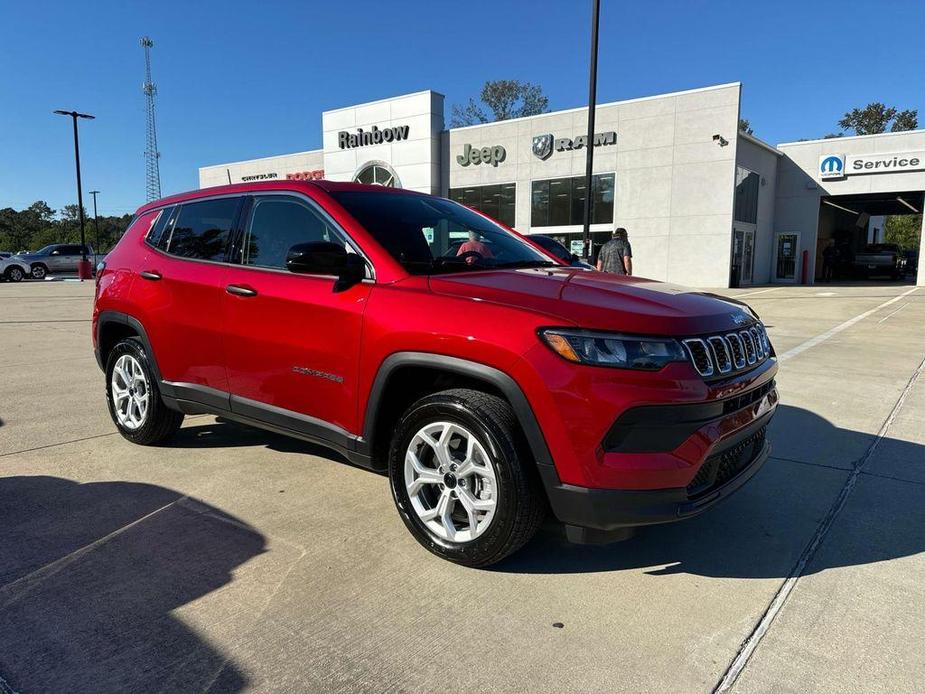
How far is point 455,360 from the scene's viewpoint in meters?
2.83

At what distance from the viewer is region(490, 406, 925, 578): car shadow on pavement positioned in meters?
3.02

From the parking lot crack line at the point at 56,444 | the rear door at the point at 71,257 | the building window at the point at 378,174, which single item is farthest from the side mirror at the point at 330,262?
the rear door at the point at 71,257

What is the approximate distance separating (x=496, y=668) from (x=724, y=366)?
1.52 m

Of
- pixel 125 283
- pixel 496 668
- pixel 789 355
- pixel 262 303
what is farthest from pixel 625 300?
pixel 789 355

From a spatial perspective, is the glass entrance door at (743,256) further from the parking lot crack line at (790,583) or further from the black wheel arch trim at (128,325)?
the black wheel arch trim at (128,325)

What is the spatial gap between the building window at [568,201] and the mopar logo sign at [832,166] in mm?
10010

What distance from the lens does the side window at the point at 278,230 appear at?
362 cm

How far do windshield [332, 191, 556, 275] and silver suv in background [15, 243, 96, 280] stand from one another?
3407 centimetres

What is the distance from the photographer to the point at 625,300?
2812 mm

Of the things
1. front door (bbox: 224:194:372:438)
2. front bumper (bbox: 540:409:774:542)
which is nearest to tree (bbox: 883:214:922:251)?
front bumper (bbox: 540:409:774:542)

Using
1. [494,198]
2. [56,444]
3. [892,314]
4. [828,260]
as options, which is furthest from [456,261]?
[828,260]

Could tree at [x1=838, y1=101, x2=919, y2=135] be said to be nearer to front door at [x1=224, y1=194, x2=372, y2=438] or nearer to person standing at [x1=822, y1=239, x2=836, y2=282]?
person standing at [x1=822, y1=239, x2=836, y2=282]

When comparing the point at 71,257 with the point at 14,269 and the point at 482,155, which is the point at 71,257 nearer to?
the point at 14,269

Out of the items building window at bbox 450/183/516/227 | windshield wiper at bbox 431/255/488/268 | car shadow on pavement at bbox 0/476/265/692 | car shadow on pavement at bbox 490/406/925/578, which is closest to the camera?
car shadow on pavement at bbox 0/476/265/692
